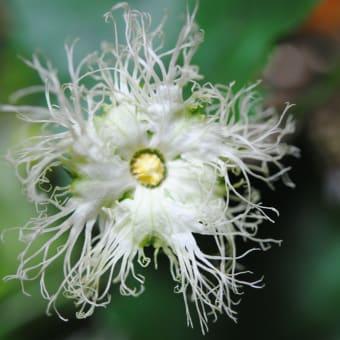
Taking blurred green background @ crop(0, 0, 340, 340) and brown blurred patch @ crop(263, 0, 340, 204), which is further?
brown blurred patch @ crop(263, 0, 340, 204)

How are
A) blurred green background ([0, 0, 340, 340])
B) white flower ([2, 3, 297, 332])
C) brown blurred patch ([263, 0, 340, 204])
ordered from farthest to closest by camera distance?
brown blurred patch ([263, 0, 340, 204]) < blurred green background ([0, 0, 340, 340]) < white flower ([2, 3, 297, 332])

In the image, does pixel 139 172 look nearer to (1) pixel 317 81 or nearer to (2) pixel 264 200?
(2) pixel 264 200

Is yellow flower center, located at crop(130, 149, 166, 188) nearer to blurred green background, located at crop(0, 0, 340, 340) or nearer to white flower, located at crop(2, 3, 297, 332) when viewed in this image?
white flower, located at crop(2, 3, 297, 332)

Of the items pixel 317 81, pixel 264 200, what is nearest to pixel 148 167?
pixel 264 200

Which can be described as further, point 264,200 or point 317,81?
point 317,81

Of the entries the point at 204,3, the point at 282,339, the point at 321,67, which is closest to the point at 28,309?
the point at 282,339

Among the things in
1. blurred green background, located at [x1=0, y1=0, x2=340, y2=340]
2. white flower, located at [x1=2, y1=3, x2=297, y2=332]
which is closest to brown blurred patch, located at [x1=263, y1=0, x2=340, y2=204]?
blurred green background, located at [x1=0, y1=0, x2=340, y2=340]
